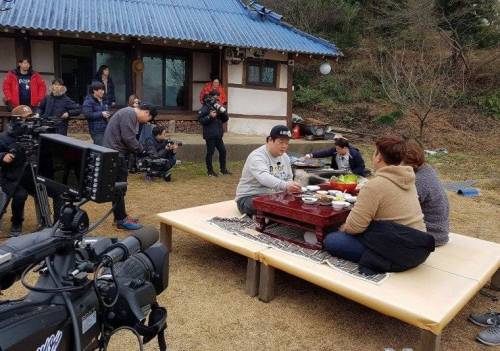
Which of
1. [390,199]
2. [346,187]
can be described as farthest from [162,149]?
[390,199]


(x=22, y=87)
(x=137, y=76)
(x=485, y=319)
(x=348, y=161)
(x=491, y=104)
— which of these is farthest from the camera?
(x=491, y=104)

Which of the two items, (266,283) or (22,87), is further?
(22,87)

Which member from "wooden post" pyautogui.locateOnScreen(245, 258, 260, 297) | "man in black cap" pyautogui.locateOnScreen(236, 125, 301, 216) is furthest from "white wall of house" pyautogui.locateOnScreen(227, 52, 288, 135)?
"wooden post" pyautogui.locateOnScreen(245, 258, 260, 297)

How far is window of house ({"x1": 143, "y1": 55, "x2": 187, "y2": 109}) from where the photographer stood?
10.1 metres

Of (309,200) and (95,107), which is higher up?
(95,107)

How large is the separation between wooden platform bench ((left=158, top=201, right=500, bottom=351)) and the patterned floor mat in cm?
6

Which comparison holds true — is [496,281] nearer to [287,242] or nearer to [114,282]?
[287,242]

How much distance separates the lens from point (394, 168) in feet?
9.53

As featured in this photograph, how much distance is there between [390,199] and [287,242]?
3.20 feet

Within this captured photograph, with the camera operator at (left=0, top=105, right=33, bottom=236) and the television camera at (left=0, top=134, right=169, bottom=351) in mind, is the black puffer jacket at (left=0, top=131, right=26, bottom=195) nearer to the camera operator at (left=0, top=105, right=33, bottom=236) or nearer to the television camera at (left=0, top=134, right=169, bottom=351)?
the camera operator at (left=0, top=105, right=33, bottom=236)

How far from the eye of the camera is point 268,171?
3998 mm

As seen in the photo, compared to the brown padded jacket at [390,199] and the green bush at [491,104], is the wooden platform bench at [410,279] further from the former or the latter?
the green bush at [491,104]

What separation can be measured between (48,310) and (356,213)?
2113mm

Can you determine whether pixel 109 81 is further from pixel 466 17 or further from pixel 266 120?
pixel 466 17
